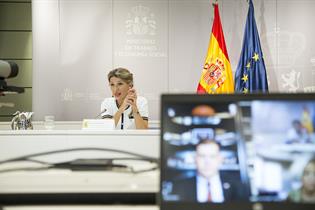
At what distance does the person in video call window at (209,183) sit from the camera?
71cm

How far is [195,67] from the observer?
4680 mm

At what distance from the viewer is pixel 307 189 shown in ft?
2.36

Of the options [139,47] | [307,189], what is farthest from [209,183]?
[139,47]

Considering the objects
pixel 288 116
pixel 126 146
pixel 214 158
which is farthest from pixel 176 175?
pixel 126 146

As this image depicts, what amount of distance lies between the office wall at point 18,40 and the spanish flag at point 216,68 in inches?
102

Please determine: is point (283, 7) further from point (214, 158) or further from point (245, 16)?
point (214, 158)

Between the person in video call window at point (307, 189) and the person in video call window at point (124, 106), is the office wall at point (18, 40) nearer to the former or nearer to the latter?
the person in video call window at point (124, 106)

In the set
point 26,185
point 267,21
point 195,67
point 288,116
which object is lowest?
point 26,185

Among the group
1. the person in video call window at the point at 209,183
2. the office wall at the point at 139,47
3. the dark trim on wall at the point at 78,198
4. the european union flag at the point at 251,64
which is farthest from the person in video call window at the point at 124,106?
the person in video call window at the point at 209,183

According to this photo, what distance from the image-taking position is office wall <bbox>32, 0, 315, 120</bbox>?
4660mm

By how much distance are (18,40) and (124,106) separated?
2.79 metres

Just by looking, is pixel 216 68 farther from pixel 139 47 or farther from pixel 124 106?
pixel 124 106

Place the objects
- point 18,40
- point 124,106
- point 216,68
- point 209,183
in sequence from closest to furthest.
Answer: point 209,183 → point 124,106 → point 216,68 → point 18,40

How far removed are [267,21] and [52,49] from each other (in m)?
2.68
